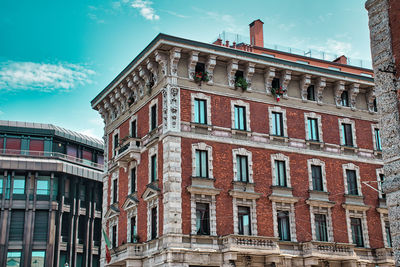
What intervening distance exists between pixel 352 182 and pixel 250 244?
11077 mm

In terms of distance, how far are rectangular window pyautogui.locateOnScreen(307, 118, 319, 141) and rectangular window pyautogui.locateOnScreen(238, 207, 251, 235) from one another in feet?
26.2

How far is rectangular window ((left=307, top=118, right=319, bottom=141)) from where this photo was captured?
1625 inches

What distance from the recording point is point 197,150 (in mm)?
36750

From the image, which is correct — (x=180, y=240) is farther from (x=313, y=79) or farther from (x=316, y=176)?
(x=313, y=79)

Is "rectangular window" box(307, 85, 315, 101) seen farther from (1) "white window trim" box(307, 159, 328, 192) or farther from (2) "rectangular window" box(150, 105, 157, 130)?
(2) "rectangular window" box(150, 105, 157, 130)

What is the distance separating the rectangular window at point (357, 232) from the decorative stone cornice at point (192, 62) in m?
15.4

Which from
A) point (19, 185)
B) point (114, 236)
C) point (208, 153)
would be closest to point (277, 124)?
point (208, 153)

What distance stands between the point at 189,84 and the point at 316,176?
1131 cm

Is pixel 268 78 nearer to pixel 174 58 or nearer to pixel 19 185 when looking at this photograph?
pixel 174 58

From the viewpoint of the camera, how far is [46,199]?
A: 63.7 metres

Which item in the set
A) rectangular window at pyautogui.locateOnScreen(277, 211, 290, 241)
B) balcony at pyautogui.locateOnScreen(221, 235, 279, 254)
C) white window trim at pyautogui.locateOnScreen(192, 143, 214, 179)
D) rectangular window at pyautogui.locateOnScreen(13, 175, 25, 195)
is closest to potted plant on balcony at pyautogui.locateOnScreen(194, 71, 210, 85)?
white window trim at pyautogui.locateOnScreen(192, 143, 214, 179)

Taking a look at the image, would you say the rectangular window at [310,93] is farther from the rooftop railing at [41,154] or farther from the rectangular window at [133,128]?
the rooftop railing at [41,154]

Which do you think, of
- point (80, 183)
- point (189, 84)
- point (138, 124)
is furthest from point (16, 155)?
point (189, 84)

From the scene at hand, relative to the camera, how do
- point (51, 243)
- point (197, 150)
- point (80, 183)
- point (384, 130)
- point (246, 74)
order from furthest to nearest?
point (80, 183), point (51, 243), point (246, 74), point (197, 150), point (384, 130)
